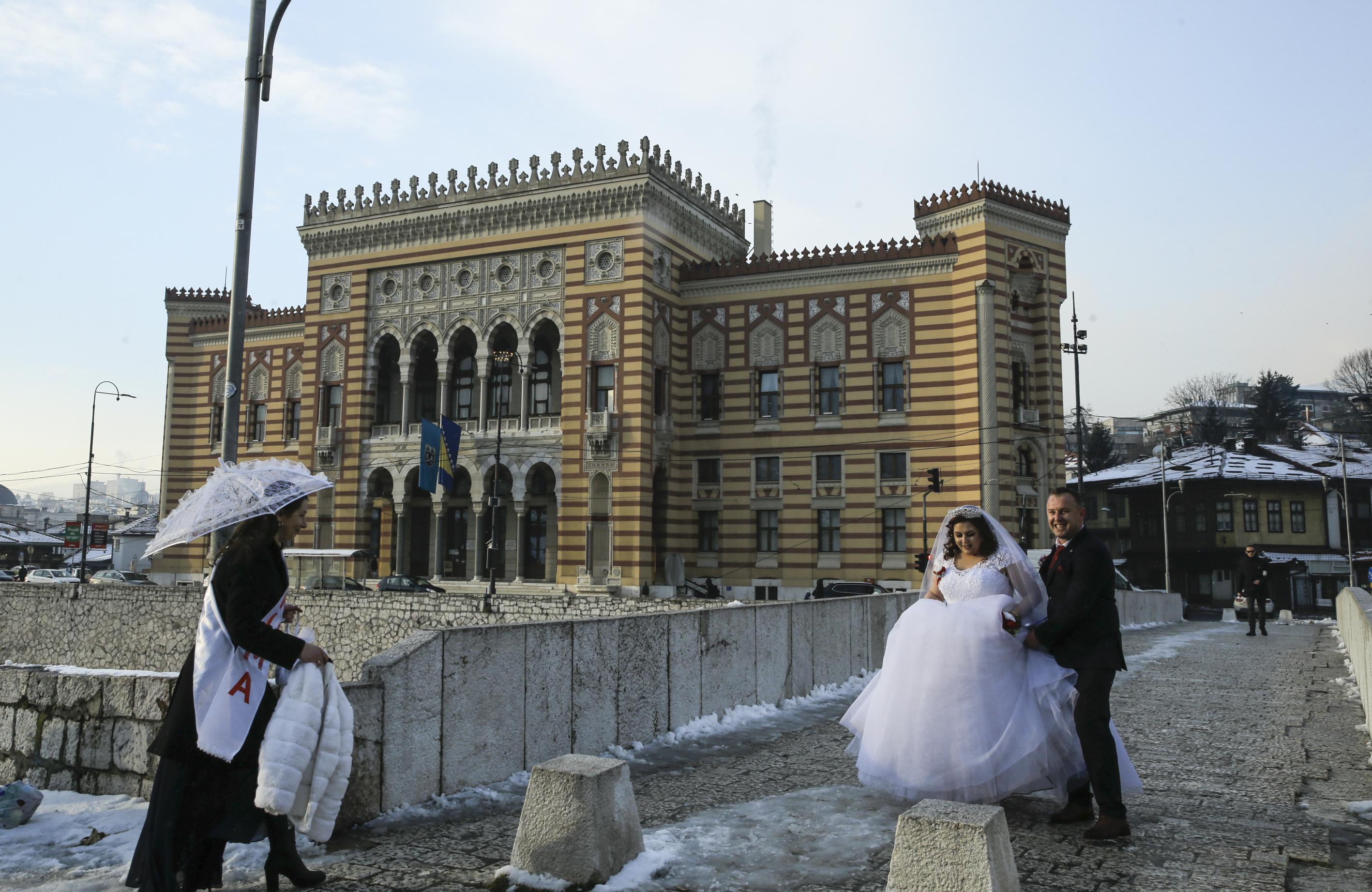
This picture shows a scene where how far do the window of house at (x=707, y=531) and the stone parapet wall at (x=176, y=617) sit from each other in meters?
8.02

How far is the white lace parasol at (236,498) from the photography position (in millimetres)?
4688

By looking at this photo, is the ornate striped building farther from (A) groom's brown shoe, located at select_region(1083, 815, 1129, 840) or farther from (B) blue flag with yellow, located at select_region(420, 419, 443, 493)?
(A) groom's brown shoe, located at select_region(1083, 815, 1129, 840)

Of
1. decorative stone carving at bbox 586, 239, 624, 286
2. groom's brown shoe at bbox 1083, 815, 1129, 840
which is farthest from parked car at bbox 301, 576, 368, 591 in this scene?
groom's brown shoe at bbox 1083, 815, 1129, 840

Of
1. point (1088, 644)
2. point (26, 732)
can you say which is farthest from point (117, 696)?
point (1088, 644)

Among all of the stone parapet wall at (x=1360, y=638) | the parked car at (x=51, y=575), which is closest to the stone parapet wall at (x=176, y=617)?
the stone parapet wall at (x=1360, y=638)

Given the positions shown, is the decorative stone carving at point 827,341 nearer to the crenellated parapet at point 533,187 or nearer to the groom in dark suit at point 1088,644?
the crenellated parapet at point 533,187

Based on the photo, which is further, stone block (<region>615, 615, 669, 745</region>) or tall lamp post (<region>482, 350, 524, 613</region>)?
tall lamp post (<region>482, 350, 524, 613</region>)

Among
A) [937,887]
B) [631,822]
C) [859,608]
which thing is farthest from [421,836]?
[859,608]

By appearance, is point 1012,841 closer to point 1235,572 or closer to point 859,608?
point 859,608

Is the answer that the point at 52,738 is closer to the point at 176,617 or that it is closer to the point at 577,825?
the point at 577,825

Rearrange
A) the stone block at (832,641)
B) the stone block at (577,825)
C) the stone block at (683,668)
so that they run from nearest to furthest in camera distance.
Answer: the stone block at (577,825) < the stone block at (683,668) < the stone block at (832,641)

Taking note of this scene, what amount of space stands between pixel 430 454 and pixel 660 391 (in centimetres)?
805

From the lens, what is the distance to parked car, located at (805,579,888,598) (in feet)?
88.7

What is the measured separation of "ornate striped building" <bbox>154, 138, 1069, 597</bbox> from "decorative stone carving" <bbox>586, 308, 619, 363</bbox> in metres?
0.11
